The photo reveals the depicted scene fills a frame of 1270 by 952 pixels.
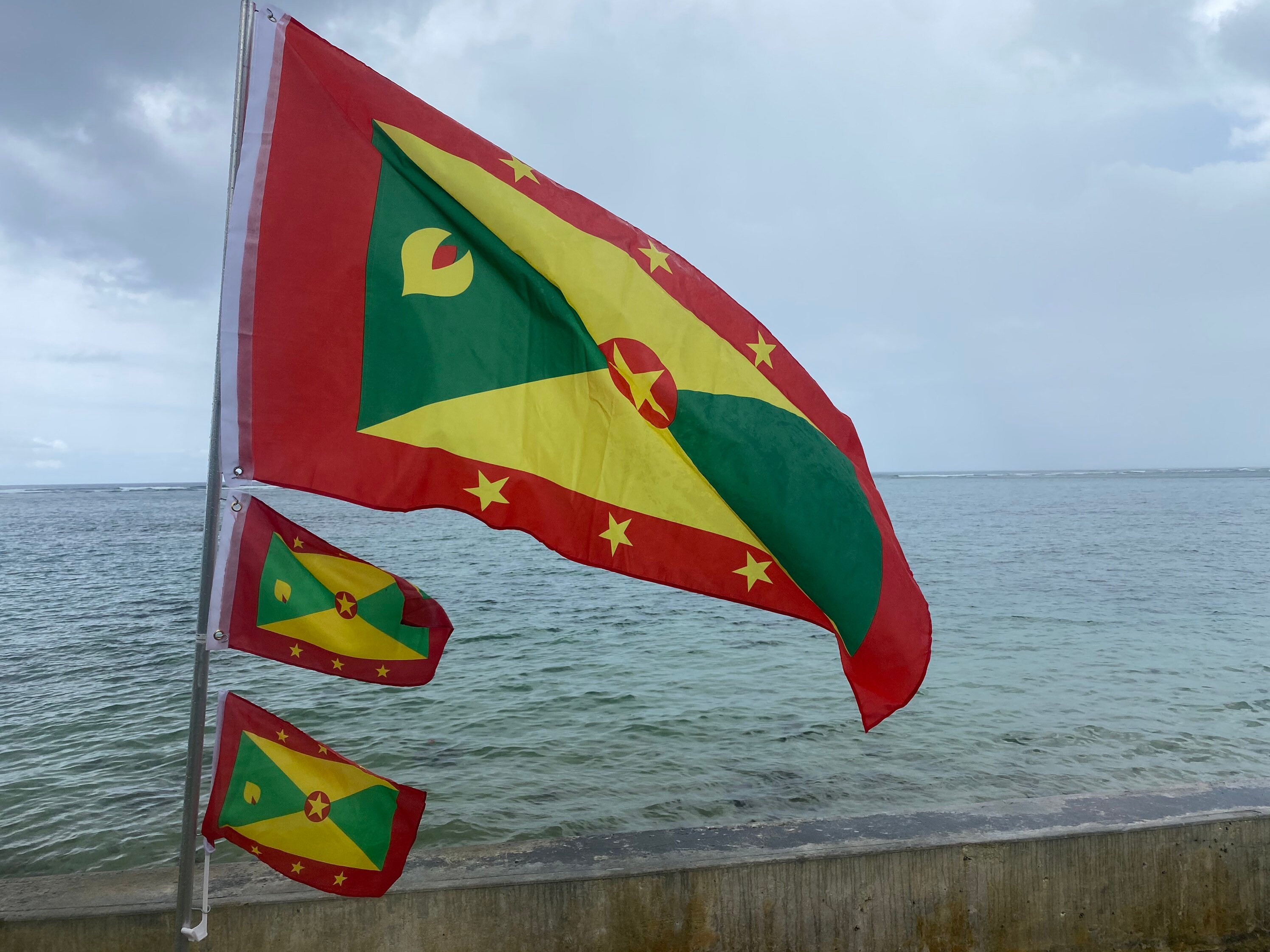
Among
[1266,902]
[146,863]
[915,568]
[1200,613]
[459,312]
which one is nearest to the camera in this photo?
[459,312]

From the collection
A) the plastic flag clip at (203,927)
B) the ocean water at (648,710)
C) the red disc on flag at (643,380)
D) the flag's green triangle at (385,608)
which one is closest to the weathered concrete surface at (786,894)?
the plastic flag clip at (203,927)

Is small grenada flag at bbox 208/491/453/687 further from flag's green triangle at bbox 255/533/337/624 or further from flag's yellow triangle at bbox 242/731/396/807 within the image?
flag's yellow triangle at bbox 242/731/396/807

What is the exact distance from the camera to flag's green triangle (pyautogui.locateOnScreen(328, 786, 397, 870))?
9.62ft

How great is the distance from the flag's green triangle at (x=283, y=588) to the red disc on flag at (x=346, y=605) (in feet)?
→ 0.34

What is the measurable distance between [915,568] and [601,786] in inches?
859

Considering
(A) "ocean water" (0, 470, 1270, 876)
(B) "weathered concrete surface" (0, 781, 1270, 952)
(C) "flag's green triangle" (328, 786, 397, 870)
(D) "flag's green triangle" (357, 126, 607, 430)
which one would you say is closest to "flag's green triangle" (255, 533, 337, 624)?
(D) "flag's green triangle" (357, 126, 607, 430)

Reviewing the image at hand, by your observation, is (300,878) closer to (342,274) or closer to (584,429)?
(584,429)

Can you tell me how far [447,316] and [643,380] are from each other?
25.7 inches

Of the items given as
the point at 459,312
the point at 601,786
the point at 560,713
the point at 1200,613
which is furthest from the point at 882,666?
the point at 1200,613

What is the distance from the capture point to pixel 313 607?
287 cm

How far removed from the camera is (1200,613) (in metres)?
18.1

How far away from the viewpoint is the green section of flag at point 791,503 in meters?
2.78

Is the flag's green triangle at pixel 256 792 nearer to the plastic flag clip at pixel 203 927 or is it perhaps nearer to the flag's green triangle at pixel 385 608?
the plastic flag clip at pixel 203 927

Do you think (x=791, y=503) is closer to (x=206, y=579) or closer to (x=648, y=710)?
(x=206, y=579)
